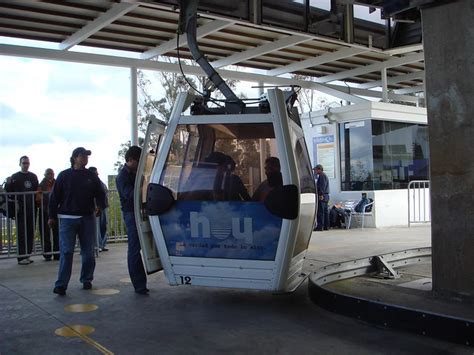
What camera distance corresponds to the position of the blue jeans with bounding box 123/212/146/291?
21.5ft

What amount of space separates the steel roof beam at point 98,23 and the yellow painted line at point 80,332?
647cm


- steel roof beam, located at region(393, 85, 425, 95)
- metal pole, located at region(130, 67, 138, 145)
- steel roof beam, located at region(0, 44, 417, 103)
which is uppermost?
steel roof beam, located at region(393, 85, 425, 95)

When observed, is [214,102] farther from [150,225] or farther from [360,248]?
[360,248]

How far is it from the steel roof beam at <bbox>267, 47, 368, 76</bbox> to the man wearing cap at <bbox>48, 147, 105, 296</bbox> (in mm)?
8664

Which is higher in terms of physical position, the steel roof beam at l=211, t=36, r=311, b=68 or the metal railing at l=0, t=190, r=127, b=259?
the steel roof beam at l=211, t=36, r=311, b=68

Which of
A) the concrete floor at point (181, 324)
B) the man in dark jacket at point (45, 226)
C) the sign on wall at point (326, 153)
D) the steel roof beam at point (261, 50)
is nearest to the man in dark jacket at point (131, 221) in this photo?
the concrete floor at point (181, 324)

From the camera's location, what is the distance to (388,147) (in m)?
15.1

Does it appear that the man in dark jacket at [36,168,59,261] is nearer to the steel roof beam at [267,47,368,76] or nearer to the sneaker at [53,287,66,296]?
the sneaker at [53,287,66,296]

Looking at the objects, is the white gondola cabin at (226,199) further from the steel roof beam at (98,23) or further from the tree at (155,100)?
the tree at (155,100)

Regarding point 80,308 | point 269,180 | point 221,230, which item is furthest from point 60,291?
point 269,180

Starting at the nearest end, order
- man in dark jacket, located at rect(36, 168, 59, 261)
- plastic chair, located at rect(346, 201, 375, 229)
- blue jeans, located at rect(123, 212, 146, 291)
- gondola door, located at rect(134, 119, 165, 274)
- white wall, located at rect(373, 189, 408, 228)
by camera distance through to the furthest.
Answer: gondola door, located at rect(134, 119, 165, 274)
blue jeans, located at rect(123, 212, 146, 291)
man in dark jacket, located at rect(36, 168, 59, 261)
plastic chair, located at rect(346, 201, 375, 229)
white wall, located at rect(373, 189, 408, 228)

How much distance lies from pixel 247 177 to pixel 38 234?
20.1ft

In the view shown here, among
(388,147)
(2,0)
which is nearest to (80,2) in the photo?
(2,0)

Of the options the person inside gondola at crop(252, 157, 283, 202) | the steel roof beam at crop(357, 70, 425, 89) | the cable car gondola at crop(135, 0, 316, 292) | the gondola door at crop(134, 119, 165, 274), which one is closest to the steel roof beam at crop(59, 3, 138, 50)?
the gondola door at crop(134, 119, 165, 274)
